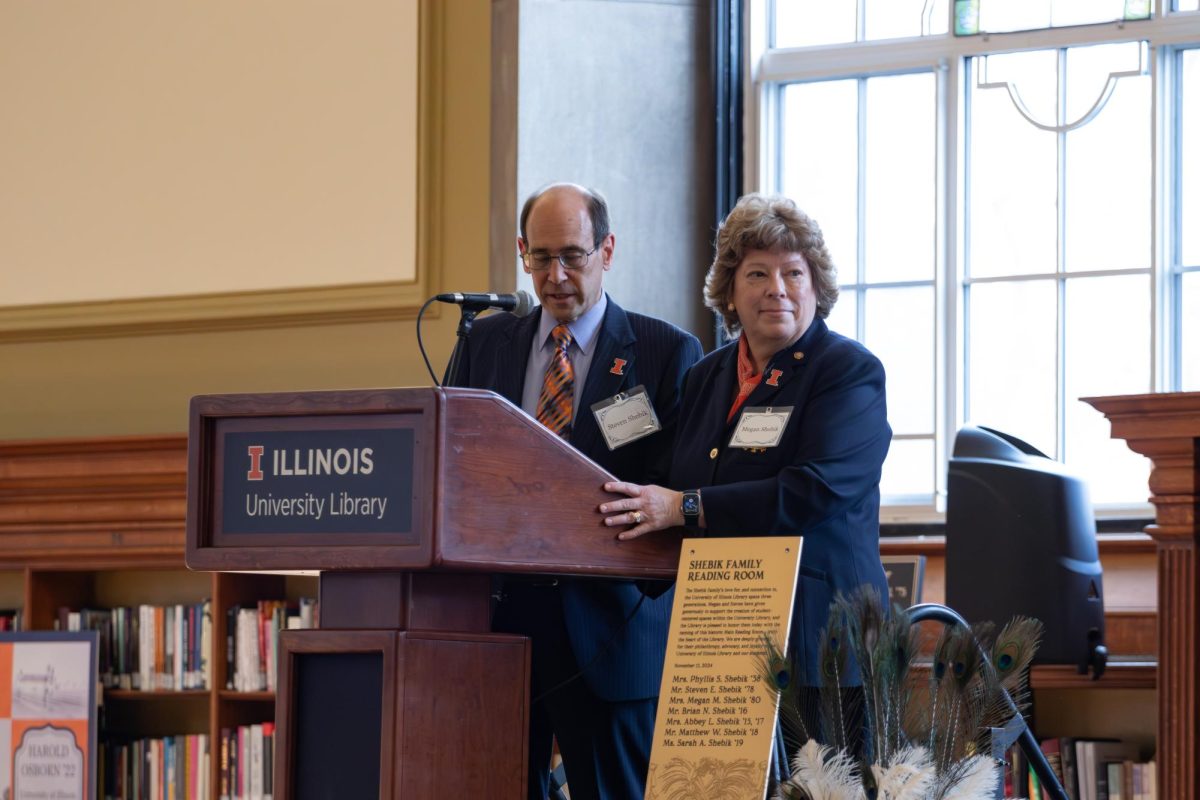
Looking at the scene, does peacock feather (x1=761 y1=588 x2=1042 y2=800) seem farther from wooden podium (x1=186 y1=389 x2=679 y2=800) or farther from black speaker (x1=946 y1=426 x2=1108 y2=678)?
black speaker (x1=946 y1=426 x2=1108 y2=678)

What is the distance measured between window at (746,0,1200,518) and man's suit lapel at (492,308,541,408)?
2.73m

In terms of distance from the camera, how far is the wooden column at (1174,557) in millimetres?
3514

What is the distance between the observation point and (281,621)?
218 inches

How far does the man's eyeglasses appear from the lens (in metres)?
3.01

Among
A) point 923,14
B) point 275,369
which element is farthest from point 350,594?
point 923,14

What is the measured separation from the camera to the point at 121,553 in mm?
5812

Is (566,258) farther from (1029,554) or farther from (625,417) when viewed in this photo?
(1029,554)

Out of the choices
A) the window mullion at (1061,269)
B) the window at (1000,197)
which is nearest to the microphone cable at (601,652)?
the window at (1000,197)

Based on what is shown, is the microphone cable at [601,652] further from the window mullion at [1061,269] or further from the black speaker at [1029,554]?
the window mullion at [1061,269]

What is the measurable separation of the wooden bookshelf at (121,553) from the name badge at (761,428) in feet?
10.8

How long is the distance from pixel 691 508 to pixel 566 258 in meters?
0.80

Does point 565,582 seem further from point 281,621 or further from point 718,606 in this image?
point 281,621

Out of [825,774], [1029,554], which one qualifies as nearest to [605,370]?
[825,774]

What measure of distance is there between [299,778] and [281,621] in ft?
11.3
